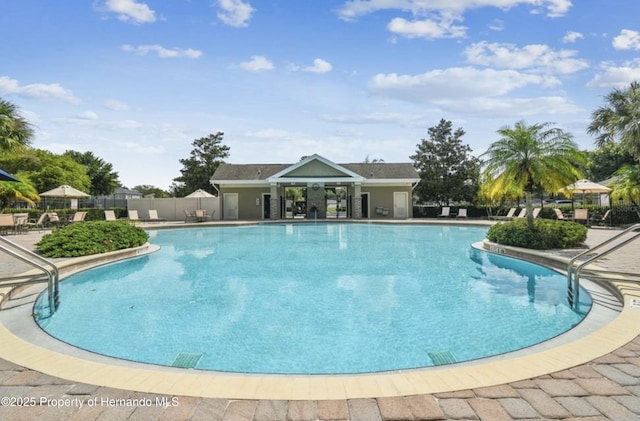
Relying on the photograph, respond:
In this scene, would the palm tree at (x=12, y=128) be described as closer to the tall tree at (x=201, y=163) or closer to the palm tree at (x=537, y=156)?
the palm tree at (x=537, y=156)

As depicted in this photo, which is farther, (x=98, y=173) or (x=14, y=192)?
(x=98, y=173)

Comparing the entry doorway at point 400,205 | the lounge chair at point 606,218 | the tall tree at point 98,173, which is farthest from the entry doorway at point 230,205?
the tall tree at point 98,173

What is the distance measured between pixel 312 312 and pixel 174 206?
26709 millimetres

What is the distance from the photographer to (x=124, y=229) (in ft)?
40.0

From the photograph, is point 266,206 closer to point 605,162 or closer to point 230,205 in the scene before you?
point 230,205

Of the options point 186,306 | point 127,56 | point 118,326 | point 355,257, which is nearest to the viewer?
point 118,326

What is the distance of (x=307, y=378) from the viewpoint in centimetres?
321

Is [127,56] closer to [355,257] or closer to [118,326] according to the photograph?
[355,257]

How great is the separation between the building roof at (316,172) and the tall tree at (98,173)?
26553 mm

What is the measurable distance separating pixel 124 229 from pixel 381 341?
33.5ft

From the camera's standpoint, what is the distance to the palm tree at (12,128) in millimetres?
12328

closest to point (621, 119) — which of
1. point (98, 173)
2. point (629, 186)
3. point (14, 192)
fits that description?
point (629, 186)

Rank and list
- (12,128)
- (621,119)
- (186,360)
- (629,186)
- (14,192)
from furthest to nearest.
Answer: (14,192) < (629,186) < (621,119) < (12,128) < (186,360)

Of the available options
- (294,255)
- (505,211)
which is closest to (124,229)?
(294,255)
